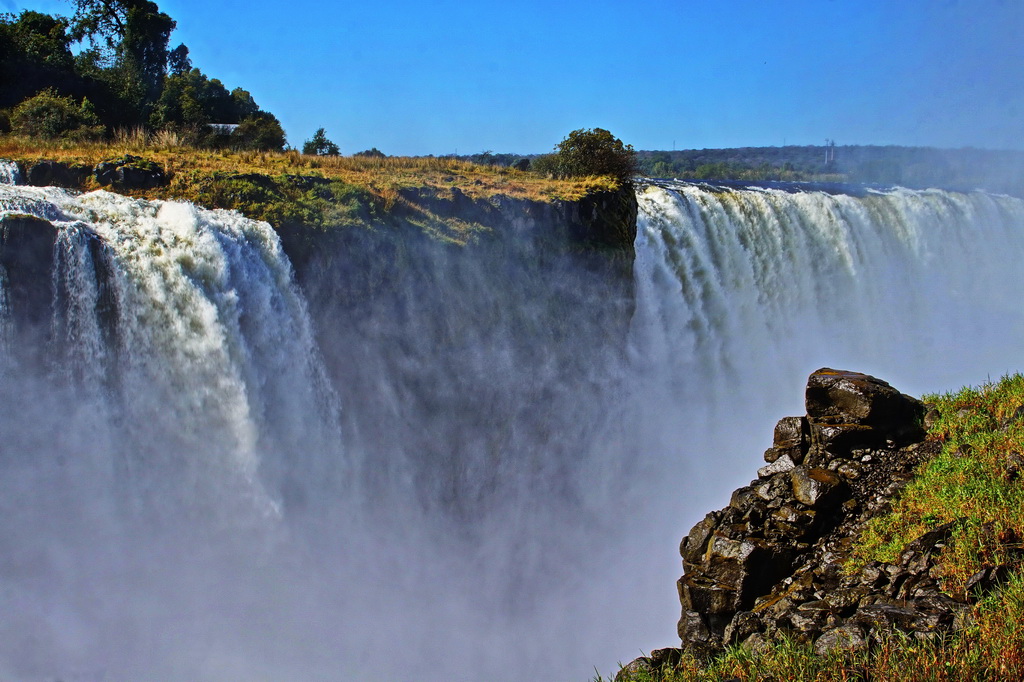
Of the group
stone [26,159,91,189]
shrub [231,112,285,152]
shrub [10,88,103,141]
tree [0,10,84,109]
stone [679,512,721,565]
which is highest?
tree [0,10,84,109]

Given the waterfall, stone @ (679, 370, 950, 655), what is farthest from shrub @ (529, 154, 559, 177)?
stone @ (679, 370, 950, 655)

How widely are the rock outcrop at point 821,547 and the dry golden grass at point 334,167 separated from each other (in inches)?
436

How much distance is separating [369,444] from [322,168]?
7.55m

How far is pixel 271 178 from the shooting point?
16.3m

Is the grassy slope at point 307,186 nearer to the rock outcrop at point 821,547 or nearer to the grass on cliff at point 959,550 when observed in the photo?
the rock outcrop at point 821,547

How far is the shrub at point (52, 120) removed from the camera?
2008 centimetres

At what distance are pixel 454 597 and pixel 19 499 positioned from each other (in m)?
7.42

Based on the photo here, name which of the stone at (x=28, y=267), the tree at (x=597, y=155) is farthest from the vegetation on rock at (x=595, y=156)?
the stone at (x=28, y=267)

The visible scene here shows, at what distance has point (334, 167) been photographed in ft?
64.8

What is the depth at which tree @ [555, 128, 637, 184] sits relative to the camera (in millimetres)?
23359

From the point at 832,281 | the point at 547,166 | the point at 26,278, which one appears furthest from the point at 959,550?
the point at 832,281

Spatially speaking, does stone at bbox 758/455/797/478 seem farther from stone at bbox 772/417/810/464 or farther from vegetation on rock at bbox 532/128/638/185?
vegetation on rock at bbox 532/128/638/185

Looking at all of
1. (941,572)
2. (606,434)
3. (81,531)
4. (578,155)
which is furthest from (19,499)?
(578,155)

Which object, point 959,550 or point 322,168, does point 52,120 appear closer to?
point 322,168
